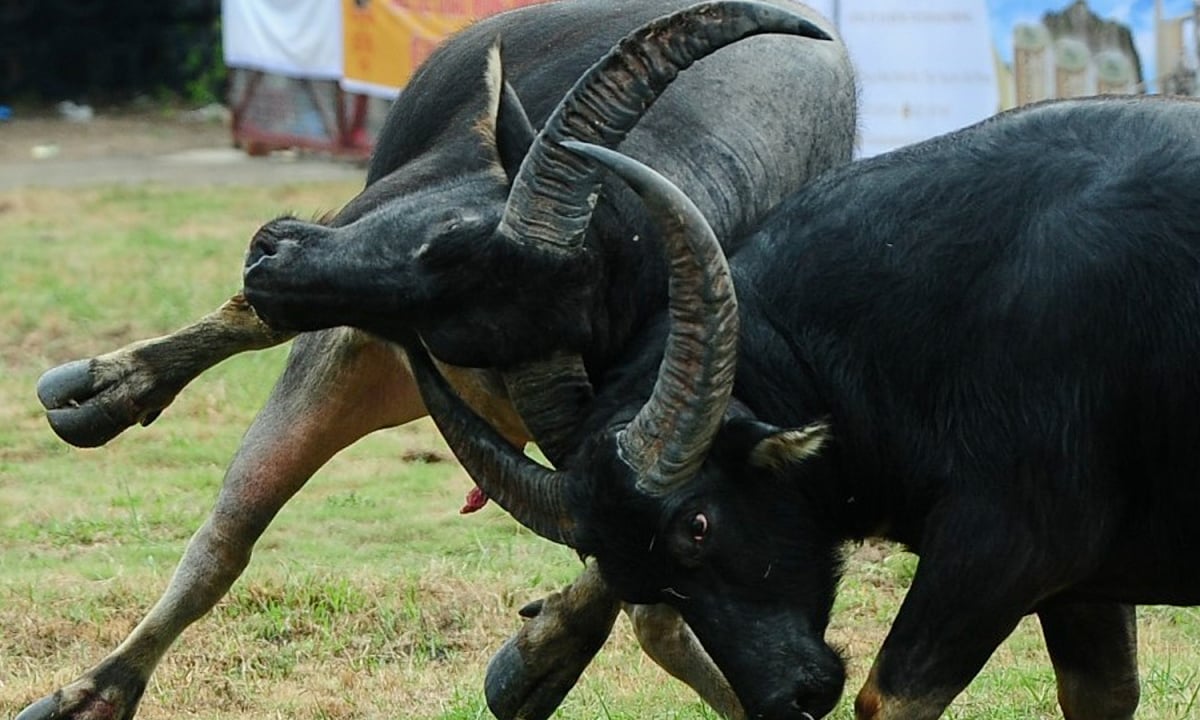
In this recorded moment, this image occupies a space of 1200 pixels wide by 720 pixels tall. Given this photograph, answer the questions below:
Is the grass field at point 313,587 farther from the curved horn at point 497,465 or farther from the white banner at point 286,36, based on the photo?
the white banner at point 286,36

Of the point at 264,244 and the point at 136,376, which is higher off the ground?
the point at 264,244

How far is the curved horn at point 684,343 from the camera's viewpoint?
13.8 ft

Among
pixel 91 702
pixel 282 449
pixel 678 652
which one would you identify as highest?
pixel 282 449

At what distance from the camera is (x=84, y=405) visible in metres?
5.99

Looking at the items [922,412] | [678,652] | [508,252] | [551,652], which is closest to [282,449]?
[551,652]

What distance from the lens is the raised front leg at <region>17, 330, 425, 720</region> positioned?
6.01m

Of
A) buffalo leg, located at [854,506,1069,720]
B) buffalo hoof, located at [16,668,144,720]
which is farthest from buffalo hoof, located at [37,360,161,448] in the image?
buffalo leg, located at [854,506,1069,720]

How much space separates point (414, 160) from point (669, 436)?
164cm

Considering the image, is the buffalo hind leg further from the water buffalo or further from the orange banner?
the orange banner

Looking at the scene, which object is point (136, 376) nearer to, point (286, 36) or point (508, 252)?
point (508, 252)

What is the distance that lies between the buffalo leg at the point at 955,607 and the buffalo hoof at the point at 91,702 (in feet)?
7.65

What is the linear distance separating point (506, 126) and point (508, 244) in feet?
1.41

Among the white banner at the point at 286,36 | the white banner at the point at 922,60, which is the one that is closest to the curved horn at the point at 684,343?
the white banner at the point at 922,60

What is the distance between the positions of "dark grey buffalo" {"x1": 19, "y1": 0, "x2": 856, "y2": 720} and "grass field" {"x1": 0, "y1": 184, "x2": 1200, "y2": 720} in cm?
33
